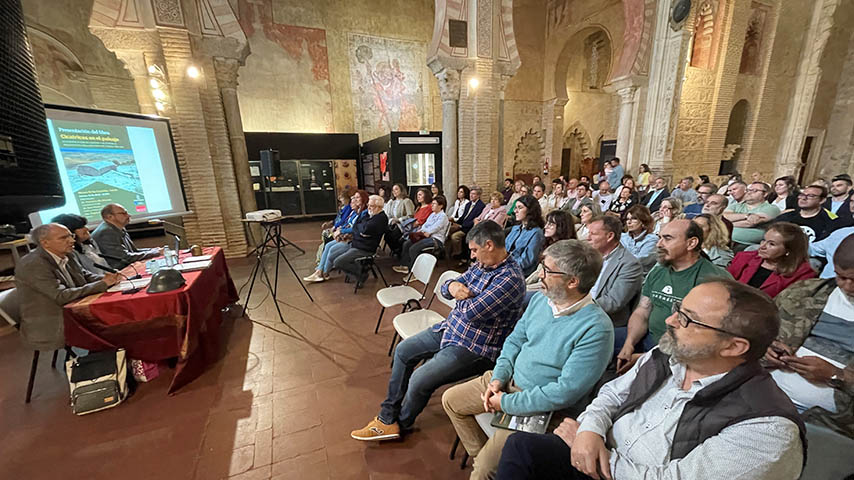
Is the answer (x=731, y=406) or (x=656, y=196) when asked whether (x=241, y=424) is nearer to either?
(x=731, y=406)

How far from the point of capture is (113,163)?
412cm

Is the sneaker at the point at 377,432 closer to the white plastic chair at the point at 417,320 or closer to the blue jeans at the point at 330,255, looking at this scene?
the white plastic chair at the point at 417,320

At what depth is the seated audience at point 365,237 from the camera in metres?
4.75

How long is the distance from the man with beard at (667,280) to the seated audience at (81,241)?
4734mm

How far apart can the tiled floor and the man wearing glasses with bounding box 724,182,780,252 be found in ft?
14.7

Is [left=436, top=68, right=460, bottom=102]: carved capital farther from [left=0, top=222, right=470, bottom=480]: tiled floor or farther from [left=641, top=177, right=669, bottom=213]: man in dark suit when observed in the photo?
[left=0, top=222, right=470, bottom=480]: tiled floor

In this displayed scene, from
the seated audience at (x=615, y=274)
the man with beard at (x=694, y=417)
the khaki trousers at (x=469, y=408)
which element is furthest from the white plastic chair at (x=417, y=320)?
the man with beard at (x=694, y=417)

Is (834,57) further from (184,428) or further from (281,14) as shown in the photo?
(184,428)

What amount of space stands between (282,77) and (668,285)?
13.1 meters

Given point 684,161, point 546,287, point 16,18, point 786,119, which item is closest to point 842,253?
point 546,287

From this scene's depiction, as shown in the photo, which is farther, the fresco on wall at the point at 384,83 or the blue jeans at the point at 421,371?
the fresco on wall at the point at 384,83

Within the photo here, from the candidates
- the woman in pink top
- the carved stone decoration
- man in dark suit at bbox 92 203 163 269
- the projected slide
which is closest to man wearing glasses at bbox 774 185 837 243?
the woman in pink top

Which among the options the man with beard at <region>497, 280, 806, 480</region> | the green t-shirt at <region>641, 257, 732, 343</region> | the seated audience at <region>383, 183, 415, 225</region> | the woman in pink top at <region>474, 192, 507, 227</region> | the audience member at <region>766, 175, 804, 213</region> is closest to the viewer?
the man with beard at <region>497, 280, 806, 480</region>

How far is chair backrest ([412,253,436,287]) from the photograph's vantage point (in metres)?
3.35
